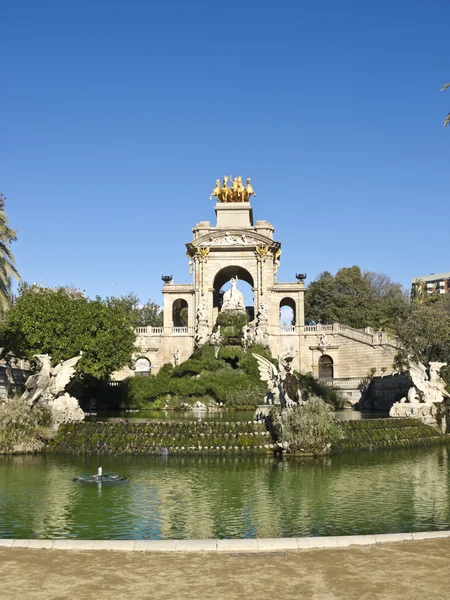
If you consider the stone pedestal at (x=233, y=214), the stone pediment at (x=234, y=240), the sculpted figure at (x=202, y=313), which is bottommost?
the sculpted figure at (x=202, y=313)

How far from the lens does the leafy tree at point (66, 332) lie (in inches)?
1437

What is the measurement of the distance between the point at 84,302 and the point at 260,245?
32334mm

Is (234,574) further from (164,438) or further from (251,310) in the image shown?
(251,310)

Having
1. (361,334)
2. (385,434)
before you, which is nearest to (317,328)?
(361,334)

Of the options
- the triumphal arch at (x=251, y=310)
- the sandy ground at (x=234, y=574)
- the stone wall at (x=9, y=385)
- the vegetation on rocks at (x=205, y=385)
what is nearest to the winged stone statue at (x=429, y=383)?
the vegetation on rocks at (x=205, y=385)

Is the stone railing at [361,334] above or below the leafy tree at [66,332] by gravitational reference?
above

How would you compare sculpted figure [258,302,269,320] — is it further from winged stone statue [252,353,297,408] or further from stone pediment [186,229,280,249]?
winged stone statue [252,353,297,408]

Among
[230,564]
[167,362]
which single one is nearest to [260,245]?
[167,362]

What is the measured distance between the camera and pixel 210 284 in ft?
225

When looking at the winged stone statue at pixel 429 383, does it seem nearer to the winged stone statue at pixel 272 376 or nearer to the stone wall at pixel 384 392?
the winged stone statue at pixel 272 376

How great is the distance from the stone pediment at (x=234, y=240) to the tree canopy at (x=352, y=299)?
16.7 metres

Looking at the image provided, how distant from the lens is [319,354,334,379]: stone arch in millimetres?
67562

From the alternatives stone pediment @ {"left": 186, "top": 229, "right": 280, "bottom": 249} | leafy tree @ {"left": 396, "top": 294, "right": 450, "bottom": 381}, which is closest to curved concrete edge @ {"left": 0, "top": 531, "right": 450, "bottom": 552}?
leafy tree @ {"left": 396, "top": 294, "right": 450, "bottom": 381}

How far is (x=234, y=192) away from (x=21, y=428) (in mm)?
54336
